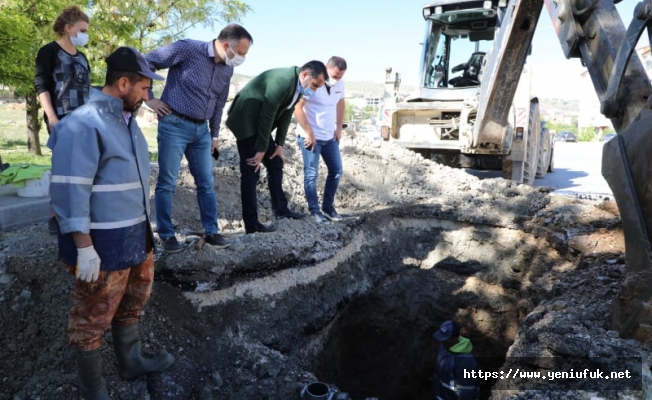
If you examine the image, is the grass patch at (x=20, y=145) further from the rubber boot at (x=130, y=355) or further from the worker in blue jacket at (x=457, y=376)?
the worker in blue jacket at (x=457, y=376)

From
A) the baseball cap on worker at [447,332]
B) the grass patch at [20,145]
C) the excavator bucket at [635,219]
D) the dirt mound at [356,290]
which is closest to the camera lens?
the excavator bucket at [635,219]

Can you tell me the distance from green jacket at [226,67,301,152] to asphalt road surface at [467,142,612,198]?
6304 millimetres

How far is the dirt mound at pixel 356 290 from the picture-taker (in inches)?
116

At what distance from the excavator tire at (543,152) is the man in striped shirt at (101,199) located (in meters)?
9.76

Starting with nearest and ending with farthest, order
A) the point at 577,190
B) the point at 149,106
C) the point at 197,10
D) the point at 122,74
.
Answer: the point at 122,74 < the point at 149,106 < the point at 577,190 < the point at 197,10

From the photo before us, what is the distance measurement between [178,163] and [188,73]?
676 millimetres

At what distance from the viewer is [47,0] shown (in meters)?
8.25

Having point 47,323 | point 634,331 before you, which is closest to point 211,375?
point 47,323

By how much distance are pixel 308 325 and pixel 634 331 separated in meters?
2.57

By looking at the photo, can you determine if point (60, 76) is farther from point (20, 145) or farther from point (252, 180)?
point (20, 145)

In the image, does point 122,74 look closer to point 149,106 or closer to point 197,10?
point 149,106

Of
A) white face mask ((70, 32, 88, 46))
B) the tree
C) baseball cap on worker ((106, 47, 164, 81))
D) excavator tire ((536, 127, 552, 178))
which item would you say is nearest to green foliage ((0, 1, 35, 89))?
the tree

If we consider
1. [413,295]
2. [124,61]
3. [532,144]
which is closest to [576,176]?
[532,144]

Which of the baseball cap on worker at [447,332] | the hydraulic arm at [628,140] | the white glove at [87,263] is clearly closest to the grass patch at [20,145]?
the baseball cap on worker at [447,332]
